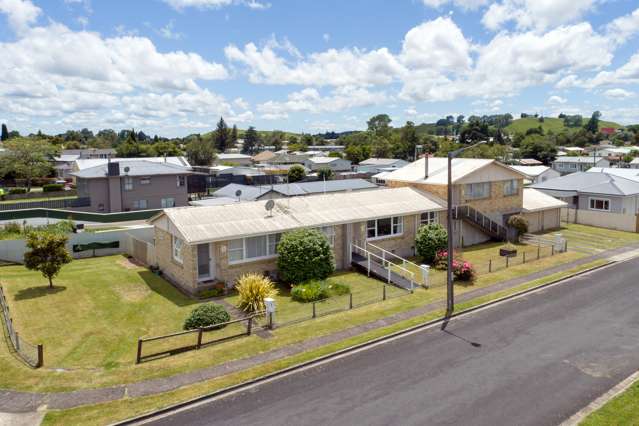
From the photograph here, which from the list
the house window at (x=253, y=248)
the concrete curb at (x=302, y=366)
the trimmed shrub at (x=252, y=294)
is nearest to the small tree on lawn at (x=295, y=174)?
the house window at (x=253, y=248)

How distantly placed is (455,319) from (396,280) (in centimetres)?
583

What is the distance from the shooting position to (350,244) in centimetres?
3052

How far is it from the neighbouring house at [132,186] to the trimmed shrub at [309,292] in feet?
118

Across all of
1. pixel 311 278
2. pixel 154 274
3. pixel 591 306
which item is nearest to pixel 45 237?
pixel 154 274

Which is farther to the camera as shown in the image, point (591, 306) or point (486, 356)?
point (591, 306)

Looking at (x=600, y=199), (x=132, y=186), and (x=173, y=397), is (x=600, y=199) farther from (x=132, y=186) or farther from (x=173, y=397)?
(x=132, y=186)

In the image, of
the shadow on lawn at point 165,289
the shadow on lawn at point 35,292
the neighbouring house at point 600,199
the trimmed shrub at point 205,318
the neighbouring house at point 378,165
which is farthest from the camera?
the neighbouring house at point 378,165

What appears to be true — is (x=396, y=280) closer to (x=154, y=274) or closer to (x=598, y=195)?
(x=154, y=274)

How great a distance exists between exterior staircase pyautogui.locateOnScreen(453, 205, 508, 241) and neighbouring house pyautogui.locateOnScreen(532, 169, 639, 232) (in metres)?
13.3

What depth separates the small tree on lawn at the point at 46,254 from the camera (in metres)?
25.7

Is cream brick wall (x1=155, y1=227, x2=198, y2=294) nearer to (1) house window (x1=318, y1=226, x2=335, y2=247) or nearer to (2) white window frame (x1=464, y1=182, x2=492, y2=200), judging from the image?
(1) house window (x1=318, y1=226, x2=335, y2=247)

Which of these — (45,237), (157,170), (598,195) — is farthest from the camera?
(157,170)

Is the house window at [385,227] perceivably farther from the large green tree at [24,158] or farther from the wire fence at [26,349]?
the large green tree at [24,158]

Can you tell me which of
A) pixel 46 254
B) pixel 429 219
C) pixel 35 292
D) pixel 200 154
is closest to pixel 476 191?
pixel 429 219
